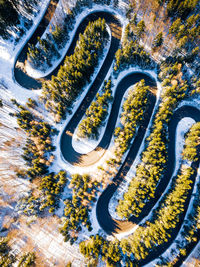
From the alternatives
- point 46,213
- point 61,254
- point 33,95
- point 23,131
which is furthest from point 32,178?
point 33,95

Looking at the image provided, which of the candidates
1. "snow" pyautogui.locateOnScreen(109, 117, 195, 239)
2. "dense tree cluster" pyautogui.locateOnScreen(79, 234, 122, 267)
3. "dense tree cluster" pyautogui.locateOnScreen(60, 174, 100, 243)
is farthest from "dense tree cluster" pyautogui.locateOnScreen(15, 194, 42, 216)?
"snow" pyautogui.locateOnScreen(109, 117, 195, 239)

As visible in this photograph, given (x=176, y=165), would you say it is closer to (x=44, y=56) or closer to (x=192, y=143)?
(x=192, y=143)

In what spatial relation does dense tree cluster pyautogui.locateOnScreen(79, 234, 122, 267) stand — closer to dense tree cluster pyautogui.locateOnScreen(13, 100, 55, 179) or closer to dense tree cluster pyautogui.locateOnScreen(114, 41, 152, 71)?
dense tree cluster pyautogui.locateOnScreen(13, 100, 55, 179)

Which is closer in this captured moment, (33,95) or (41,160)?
(41,160)

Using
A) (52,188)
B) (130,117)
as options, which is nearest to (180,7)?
(130,117)

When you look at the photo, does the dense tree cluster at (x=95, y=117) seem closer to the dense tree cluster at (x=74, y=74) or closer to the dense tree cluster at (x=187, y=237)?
the dense tree cluster at (x=74, y=74)

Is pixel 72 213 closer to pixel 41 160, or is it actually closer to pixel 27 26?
pixel 41 160
